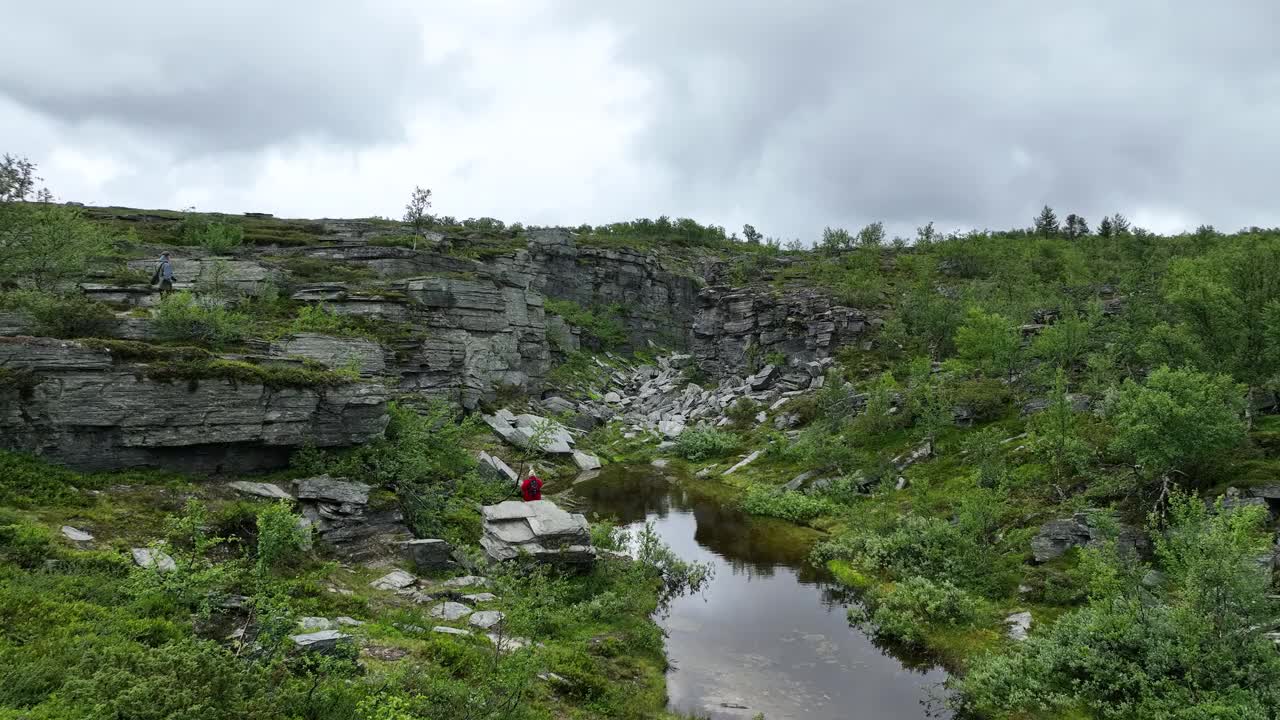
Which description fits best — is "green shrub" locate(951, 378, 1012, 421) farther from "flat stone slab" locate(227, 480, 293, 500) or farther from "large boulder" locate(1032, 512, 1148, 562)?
"flat stone slab" locate(227, 480, 293, 500)

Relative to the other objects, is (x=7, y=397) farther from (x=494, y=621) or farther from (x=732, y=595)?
(x=732, y=595)

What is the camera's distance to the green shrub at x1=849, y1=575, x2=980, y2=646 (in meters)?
22.6

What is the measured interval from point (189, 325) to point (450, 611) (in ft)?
55.7

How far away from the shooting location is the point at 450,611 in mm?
18469

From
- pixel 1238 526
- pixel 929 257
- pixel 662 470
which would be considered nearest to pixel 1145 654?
pixel 1238 526

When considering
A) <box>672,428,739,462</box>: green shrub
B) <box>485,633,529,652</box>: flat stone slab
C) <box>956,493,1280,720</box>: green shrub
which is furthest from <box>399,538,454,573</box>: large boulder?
<box>672,428,739,462</box>: green shrub

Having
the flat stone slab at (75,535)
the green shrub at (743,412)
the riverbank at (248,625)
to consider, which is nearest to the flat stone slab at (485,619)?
the riverbank at (248,625)

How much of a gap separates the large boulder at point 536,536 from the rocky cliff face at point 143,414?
22.7 ft

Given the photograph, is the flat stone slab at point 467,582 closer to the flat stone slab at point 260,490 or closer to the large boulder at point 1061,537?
the flat stone slab at point 260,490

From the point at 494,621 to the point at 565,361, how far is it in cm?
6798

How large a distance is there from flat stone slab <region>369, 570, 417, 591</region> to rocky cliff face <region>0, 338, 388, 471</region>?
699 centimetres

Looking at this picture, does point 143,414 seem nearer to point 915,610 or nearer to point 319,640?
point 319,640

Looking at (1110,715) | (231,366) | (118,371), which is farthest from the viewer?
(231,366)

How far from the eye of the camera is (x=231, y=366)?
74.3ft
